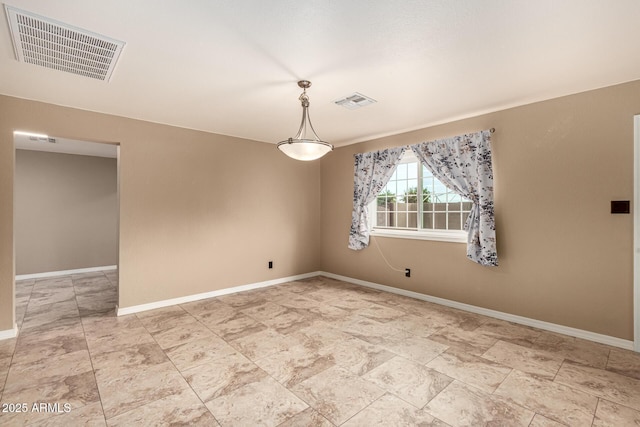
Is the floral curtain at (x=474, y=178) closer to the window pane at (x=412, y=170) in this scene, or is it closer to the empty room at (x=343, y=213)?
the empty room at (x=343, y=213)

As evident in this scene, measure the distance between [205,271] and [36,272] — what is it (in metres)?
3.91

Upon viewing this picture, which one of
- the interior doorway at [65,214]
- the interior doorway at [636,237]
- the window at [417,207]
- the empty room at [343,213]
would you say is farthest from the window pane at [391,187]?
the interior doorway at [65,214]

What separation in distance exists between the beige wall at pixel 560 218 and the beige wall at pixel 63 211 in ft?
20.4

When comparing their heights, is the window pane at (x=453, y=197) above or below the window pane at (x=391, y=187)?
below

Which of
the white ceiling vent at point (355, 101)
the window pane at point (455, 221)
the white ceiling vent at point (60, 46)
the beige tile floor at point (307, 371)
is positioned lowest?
the beige tile floor at point (307, 371)

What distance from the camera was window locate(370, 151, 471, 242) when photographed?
403 centimetres

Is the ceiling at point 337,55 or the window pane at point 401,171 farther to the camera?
the window pane at point 401,171

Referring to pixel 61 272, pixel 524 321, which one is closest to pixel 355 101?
pixel 524 321

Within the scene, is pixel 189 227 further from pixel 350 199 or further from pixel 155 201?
pixel 350 199

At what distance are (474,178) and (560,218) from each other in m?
0.95

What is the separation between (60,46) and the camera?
6.90ft

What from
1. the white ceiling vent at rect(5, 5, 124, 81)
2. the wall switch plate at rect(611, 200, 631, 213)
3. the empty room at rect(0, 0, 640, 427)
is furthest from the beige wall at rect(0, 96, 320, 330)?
the wall switch plate at rect(611, 200, 631, 213)

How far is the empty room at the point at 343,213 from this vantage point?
6.25 feet

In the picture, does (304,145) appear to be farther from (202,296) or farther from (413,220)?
(202,296)
